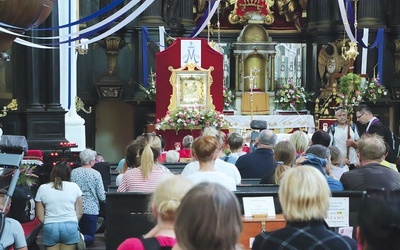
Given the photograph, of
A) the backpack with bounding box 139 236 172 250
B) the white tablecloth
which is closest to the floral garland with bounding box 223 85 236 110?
the white tablecloth

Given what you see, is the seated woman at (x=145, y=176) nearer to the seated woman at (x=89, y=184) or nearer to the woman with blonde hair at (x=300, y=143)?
the woman with blonde hair at (x=300, y=143)

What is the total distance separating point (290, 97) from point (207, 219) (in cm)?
1735

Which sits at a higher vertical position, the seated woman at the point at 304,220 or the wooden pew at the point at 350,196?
the seated woman at the point at 304,220

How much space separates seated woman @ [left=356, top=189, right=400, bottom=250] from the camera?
286 cm

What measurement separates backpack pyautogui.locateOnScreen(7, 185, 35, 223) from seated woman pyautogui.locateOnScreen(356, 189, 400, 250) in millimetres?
4979

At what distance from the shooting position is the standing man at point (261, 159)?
7984 millimetres

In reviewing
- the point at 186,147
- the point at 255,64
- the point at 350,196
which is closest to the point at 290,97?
the point at 255,64

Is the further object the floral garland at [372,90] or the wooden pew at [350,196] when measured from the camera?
the floral garland at [372,90]

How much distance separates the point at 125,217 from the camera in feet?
20.5

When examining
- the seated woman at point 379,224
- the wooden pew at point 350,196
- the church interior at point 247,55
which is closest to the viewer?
the seated woman at point 379,224

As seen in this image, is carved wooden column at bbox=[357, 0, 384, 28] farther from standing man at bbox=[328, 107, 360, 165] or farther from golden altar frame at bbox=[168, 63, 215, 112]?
standing man at bbox=[328, 107, 360, 165]

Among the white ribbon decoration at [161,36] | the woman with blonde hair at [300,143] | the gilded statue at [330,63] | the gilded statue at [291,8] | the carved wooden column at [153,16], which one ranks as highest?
the gilded statue at [291,8]

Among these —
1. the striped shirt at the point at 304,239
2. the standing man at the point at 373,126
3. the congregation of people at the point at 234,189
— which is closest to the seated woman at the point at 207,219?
the congregation of people at the point at 234,189

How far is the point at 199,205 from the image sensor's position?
113 inches
